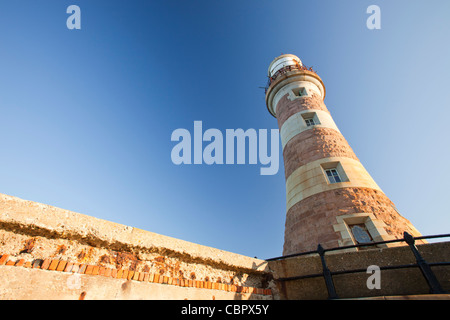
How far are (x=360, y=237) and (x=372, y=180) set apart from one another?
9.78 feet

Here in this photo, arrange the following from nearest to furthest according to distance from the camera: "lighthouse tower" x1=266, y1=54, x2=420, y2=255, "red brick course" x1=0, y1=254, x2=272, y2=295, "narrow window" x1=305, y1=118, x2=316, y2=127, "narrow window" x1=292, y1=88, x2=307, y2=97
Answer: "red brick course" x1=0, y1=254, x2=272, y2=295 → "lighthouse tower" x1=266, y1=54, x2=420, y2=255 → "narrow window" x1=305, y1=118, x2=316, y2=127 → "narrow window" x1=292, y1=88, x2=307, y2=97

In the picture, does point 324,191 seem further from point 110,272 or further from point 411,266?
point 110,272

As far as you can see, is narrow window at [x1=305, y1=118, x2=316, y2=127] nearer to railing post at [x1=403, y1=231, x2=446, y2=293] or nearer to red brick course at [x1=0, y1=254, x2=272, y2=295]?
railing post at [x1=403, y1=231, x2=446, y2=293]

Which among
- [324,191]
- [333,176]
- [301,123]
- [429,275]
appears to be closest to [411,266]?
[429,275]

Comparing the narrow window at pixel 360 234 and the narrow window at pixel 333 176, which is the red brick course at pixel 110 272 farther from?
the narrow window at pixel 333 176

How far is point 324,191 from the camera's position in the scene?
830 cm

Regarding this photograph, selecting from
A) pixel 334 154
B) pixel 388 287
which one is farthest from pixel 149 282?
pixel 334 154

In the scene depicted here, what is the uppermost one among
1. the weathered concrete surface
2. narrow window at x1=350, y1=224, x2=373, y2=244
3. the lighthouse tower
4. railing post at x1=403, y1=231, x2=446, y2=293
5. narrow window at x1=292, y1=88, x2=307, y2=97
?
narrow window at x1=292, y1=88, x2=307, y2=97

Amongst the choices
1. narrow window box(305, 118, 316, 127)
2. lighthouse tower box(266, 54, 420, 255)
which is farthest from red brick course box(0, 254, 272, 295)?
narrow window box(305, 118, 316, 127)

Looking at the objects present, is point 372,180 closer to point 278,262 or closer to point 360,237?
point 360,237

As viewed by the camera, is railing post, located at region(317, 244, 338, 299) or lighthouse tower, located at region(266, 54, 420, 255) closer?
railing post, located at region(317, 244, 338, 299)

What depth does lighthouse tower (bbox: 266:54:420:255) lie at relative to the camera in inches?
282

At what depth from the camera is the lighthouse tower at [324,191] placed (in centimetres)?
716
